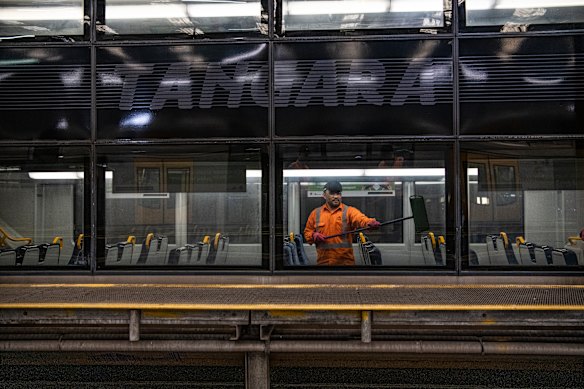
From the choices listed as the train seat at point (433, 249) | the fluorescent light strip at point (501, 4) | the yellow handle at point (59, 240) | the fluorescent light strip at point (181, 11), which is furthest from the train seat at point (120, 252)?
the fluorescent light strip at point (501, 4)

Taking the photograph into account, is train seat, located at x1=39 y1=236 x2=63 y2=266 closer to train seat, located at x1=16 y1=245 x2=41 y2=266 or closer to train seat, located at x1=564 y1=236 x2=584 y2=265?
train seat, located at x1=16 y1=245 x2=41 y2=266

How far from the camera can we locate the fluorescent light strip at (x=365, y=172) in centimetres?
589

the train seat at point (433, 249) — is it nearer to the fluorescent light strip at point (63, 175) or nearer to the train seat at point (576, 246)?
the train seat at point (576, 246)

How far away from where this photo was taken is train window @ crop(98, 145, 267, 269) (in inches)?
236

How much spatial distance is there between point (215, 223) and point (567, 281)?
3.73m

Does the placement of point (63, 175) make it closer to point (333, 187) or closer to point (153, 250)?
point (153, 250)

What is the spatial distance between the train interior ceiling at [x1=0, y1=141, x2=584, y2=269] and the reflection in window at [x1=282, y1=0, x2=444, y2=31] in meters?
1.30

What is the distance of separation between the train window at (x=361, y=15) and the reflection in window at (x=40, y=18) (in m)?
2.24

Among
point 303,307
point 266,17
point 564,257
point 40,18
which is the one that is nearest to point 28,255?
point 40,18

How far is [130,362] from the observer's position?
5.75m

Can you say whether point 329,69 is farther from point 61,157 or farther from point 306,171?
point 61,157

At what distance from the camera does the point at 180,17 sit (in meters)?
6.13

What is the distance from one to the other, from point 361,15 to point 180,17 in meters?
1.97

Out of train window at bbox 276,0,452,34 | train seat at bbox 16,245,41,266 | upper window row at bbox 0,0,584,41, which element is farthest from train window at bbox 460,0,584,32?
train seat at bbox 16,245,41,266
